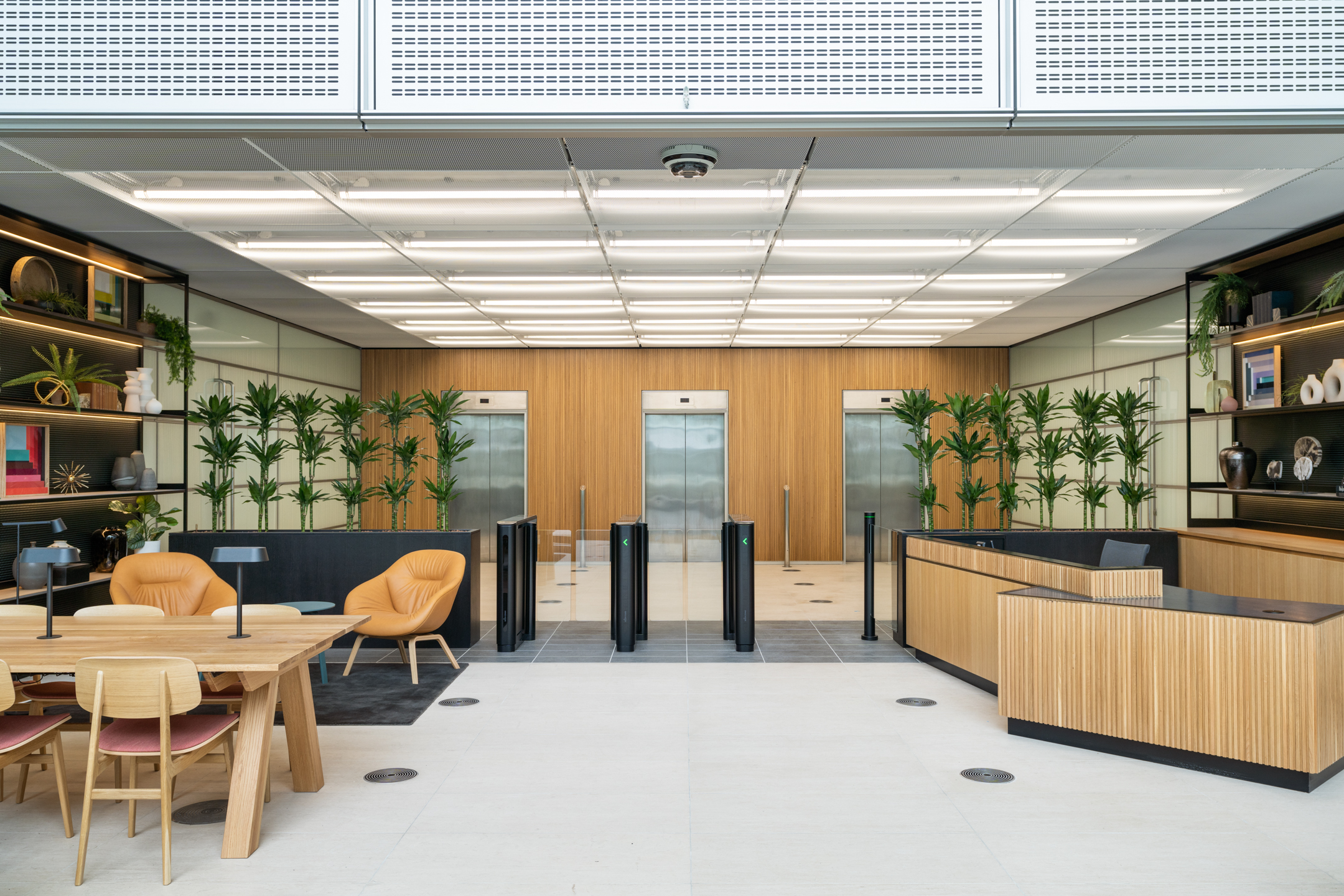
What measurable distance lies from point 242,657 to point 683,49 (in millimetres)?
3353

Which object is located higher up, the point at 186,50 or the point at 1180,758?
the point at 186,50

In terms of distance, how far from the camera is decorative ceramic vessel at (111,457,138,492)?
7.23 m

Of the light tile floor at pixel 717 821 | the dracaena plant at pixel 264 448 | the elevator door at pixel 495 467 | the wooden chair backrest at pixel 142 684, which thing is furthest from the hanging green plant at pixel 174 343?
the elevator door at pixel 495 467

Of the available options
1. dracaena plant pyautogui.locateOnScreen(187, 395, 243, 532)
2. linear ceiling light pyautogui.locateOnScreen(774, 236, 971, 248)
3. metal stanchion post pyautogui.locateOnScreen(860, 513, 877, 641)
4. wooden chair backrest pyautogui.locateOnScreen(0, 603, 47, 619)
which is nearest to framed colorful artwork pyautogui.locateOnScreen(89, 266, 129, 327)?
dracaena plant pyautogui.locateOnScreen(187, 395, 243, 532)

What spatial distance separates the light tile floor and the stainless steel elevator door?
27.0 ft

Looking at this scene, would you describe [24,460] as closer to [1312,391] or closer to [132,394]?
[132,394]

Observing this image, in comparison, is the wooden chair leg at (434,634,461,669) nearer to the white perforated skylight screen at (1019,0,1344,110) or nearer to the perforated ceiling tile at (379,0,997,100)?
the perforated ceiling tile at (379,0,997,100)

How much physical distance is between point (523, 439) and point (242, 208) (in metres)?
7.69

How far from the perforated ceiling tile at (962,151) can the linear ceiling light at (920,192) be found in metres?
0.69

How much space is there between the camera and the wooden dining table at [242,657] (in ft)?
11.9

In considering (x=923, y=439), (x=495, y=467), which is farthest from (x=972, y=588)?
(x=495, y=467)

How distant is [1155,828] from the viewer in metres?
3.80

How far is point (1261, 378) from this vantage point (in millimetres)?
7492

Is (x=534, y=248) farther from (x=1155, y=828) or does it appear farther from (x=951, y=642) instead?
(x=1155, y=828)
